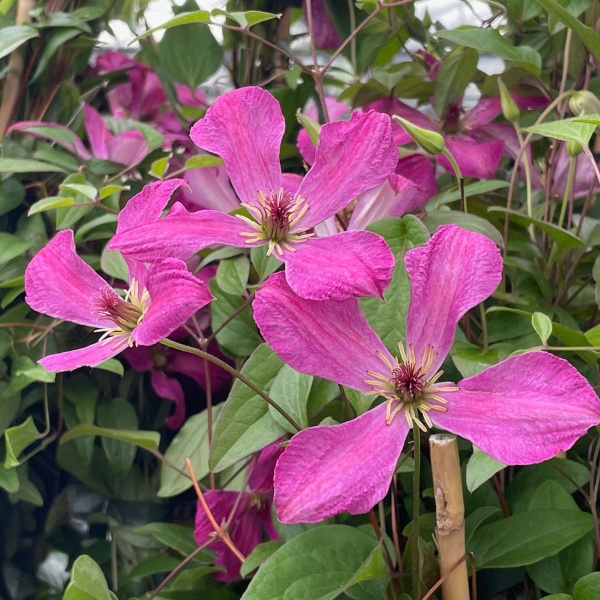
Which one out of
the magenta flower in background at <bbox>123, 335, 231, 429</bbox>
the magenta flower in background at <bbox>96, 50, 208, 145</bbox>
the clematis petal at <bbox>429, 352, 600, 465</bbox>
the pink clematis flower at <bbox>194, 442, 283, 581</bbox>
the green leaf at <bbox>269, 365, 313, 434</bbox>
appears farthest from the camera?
the magenta flower in background at <bbox>96, 50, 208, 145</bbox>

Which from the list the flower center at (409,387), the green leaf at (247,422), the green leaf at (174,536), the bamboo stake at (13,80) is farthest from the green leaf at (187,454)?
the bamboo stake at (13,80)

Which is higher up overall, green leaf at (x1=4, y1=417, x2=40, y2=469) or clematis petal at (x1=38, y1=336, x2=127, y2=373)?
clematis petal at (x1=38, y1=336, x2=127, y2=373)

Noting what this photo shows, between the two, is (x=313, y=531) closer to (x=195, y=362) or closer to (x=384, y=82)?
(x=195, y=362)

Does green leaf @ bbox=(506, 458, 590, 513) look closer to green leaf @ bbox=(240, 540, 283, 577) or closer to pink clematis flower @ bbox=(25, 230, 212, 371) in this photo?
green leaf @ bbox=(240, 540, 283, 577)

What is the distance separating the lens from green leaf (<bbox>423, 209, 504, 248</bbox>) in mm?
431

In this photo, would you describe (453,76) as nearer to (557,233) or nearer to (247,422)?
(557,233)

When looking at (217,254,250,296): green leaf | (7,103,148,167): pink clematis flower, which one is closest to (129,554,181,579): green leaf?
(217,254,250,296): green leaf

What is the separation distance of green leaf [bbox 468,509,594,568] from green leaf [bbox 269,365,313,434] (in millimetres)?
141

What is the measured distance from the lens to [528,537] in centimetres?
42

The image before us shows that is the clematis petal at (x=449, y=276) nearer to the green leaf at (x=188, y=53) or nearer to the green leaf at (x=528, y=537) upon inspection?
the green leaf at (x=528, y=537)

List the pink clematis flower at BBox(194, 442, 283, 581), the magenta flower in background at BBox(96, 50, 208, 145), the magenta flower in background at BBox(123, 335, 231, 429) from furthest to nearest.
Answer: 1. the magenta flower in background at BBox(96, 50, 208, 145)
2. the magenta flower in background at BBox(123, 335, 231, 429)
3. the pink clematis flower at BBox(194, 442, 283, 581)

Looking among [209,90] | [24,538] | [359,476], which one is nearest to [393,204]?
[359,476]

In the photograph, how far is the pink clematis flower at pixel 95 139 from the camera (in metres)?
0.62

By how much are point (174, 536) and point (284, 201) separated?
306mm
